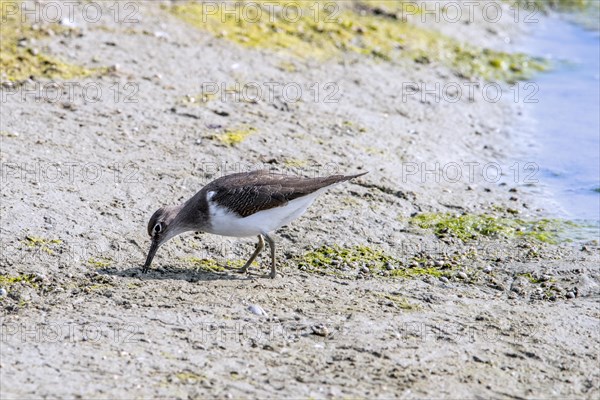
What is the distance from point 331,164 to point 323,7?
18.5 ft

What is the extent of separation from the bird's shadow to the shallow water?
4.45 m

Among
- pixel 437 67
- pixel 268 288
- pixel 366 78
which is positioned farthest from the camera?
pixel 437 67

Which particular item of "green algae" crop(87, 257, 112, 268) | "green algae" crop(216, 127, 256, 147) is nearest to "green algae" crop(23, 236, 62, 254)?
"green algae" crop(87, 257, 112, 268)

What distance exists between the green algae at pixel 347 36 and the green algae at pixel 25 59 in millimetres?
2435

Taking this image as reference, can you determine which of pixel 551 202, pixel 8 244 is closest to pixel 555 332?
pixel 551 202

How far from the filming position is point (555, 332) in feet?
26.7

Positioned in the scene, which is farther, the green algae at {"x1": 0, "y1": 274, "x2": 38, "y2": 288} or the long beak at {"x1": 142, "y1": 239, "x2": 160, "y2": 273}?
the long beak at {"x1": 142, "y1": 239, "x2": 160, "y2": 273}

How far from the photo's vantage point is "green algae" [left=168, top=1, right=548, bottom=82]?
14844 millimetres

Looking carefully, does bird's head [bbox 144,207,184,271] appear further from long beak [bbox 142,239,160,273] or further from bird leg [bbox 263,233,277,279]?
bird leg [bbox 263,233,277,279]

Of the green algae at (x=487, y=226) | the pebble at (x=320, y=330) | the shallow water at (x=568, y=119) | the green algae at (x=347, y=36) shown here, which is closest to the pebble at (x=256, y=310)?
the pebble at (x=320, y=330)

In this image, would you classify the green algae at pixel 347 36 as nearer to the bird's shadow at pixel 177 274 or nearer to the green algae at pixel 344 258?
the green algae at pixel 344 258

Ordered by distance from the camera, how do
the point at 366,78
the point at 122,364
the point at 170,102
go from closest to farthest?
the point at 122,364
the point at 170,102
the point at 366,78

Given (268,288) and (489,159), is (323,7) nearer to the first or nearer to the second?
(489,159)

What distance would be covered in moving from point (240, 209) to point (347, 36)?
24.3 feet
